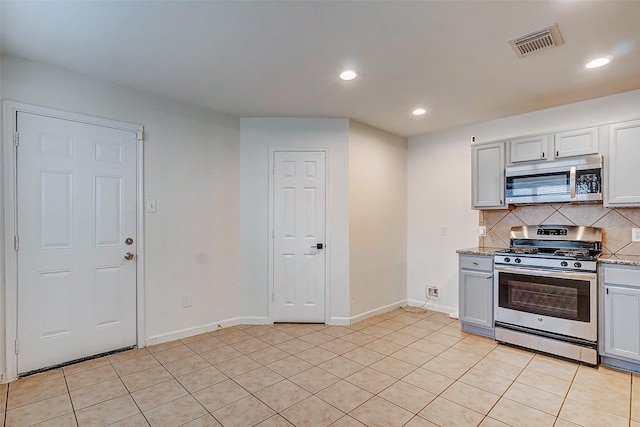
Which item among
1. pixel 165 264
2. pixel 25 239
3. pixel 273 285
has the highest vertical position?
pixel 25 239

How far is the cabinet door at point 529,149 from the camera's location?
336 centimetres

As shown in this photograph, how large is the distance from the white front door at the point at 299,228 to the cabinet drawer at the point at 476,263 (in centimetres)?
163

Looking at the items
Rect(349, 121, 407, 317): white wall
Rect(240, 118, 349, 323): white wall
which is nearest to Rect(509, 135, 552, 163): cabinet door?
Rect(349, 121, 407, 317): white wall

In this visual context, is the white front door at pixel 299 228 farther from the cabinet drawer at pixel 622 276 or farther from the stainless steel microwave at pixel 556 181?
the cabinet drawer at pixel 622 276

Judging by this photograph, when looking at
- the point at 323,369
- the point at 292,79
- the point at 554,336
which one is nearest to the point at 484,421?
the point at 323,369

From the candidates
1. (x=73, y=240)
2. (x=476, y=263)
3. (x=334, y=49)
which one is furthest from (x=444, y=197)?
(x=73, y=240)

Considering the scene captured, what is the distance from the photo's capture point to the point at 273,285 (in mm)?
3957

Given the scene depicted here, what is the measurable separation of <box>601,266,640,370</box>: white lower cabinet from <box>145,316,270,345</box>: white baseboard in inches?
131

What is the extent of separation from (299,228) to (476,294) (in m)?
2.15

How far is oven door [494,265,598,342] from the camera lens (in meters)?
2.82

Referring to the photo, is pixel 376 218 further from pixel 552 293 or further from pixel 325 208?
pixel 552 293

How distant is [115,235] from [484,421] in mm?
3343

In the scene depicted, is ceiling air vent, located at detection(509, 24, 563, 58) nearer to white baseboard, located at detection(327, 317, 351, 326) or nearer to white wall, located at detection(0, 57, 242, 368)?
white wall, located at detection(0, 57, 242, 368)

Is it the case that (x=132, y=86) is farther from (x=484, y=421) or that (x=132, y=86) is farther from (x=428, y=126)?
(x=484, y=421)
